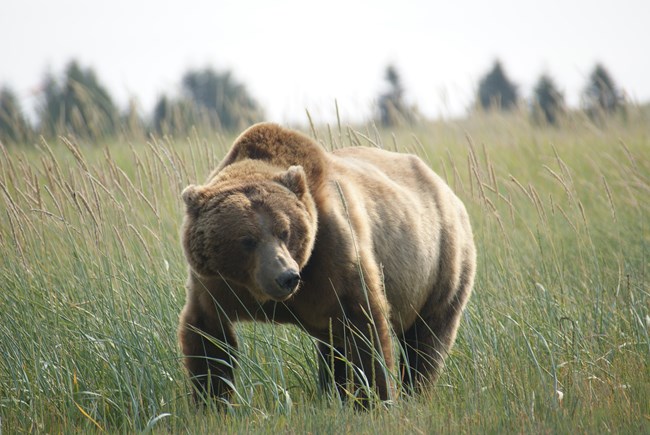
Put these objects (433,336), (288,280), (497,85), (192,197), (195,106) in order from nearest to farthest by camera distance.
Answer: (288,280) → (192,197) → (433,336) → (195,106) → (497,85)

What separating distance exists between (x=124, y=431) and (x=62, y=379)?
0.56 m

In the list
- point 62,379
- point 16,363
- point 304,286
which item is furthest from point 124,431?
point 304,286

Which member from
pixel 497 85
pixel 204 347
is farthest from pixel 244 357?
pixel 497 85

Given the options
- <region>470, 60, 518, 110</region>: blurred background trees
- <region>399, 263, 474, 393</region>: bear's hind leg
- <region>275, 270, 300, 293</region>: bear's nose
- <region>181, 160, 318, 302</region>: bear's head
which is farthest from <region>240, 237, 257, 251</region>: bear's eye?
<region>470, 60, 518, 110</region>: blurred background trees

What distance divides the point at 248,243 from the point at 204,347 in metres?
0.65

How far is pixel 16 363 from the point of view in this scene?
4.44 meters

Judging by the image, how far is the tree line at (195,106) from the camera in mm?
8773

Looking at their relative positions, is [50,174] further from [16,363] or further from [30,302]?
[16,363]

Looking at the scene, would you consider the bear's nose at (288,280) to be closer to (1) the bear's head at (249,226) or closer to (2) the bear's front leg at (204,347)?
(1) the bear's head at (249,226)

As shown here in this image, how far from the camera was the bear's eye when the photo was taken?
13.3ft

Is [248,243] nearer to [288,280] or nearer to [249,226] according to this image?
[249,226]

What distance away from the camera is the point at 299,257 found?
414 centimetres

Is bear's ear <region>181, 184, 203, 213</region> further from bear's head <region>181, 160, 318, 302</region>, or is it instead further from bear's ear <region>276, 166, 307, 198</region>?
bear's ear <region>276, 166, 307, 198</region>

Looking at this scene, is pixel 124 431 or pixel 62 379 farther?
pixel 62 379
